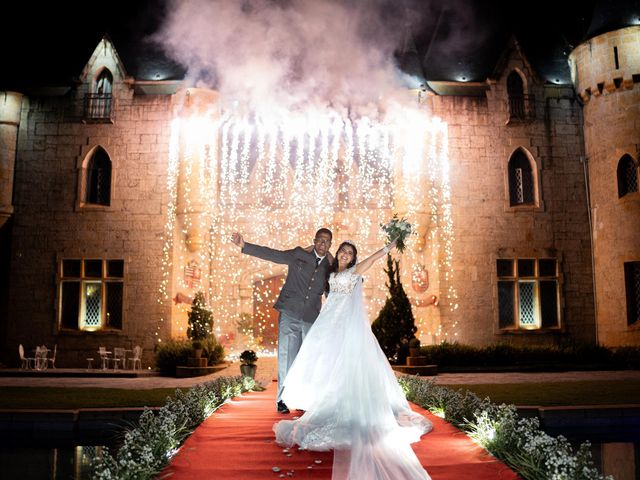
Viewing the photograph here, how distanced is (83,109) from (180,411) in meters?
14.8

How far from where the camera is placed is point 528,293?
61.9 feet

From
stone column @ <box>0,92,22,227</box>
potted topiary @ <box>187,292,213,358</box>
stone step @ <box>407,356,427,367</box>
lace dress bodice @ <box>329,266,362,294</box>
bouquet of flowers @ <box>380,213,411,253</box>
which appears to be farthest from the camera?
stone column @ <box>0,92,22,227</box>

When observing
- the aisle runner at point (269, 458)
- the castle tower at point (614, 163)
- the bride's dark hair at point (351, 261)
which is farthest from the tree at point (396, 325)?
the aisle runner at point (269, 458)

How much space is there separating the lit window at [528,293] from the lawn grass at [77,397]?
35.4ft

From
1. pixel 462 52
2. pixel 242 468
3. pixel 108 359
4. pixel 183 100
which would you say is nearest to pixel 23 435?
pixel 242 468

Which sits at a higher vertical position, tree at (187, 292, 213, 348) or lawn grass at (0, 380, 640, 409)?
tree at (187, 292, 213, 348)

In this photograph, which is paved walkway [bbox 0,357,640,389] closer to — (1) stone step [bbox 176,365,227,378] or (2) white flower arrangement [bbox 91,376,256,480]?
(1) stone step [bbox 176,365,227,378]

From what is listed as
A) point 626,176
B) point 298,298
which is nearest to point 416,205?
point 626,176

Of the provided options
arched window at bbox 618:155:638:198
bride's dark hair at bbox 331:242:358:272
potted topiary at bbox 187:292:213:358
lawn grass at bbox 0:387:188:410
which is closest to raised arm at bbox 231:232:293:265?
bride's dark hair at bbox 331:242:358:272

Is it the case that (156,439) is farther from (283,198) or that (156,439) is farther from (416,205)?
(283,198)

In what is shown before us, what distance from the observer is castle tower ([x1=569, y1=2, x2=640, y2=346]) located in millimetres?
17375

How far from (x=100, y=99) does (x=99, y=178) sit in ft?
7.77

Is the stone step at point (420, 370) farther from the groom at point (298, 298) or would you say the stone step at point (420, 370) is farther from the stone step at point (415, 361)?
the groom at point (298, 298)

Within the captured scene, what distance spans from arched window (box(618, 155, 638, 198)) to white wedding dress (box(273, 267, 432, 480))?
14210mm
